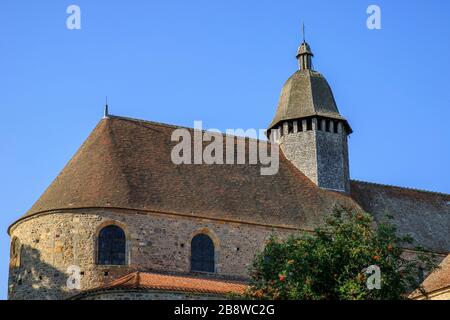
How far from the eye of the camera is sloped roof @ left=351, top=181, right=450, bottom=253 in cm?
3672

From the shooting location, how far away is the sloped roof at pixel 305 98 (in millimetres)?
38500

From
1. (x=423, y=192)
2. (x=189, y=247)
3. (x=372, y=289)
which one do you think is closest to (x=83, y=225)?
(x=189, y=247)

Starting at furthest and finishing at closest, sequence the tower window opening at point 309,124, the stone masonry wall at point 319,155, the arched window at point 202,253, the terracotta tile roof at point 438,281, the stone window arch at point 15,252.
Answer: the tower window opening at point 309,124 < the stone masonry wall at point 319,155 < the arched window at point 202,253 < the stone window arch at point 15,252 < the terracotta tile roof at point 438,281

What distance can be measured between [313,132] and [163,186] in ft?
30.1

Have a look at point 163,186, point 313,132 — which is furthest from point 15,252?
point 313,132

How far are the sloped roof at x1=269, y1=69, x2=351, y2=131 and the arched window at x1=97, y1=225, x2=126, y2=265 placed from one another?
11.8m

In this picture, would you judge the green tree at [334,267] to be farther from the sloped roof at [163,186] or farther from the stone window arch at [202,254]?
the sloped roof at [163,186]

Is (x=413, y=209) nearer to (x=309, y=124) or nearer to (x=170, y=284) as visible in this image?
(x=309, y=124)

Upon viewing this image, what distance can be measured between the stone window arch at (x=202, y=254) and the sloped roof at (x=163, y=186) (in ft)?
3.18

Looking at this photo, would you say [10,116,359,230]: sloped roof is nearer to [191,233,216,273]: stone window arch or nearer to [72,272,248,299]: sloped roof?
[191,233,216,273]: stone window arch

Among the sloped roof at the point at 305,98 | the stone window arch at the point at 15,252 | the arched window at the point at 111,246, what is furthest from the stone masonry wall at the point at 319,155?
the stone window arch at the point at 15,252
